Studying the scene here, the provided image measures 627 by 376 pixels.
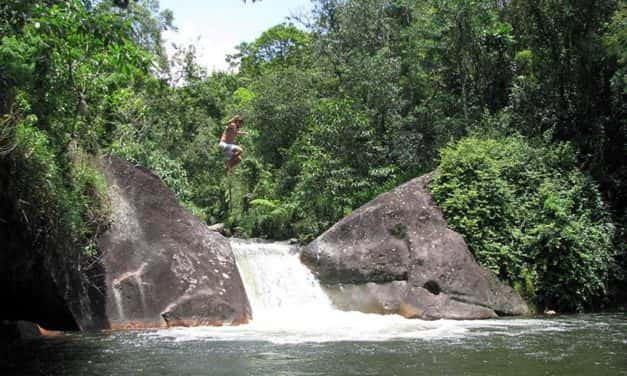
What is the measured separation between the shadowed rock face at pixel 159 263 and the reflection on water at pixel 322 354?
97 cm

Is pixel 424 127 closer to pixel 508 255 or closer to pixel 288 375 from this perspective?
pixel 508 255

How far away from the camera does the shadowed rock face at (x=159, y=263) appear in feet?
40.2

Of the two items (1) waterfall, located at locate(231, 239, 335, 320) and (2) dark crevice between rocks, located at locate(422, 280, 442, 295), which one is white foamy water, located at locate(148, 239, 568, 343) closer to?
(1) waterfall, located at locate(231, 239, 335, 320)

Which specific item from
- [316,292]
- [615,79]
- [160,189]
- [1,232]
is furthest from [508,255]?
[1,232]

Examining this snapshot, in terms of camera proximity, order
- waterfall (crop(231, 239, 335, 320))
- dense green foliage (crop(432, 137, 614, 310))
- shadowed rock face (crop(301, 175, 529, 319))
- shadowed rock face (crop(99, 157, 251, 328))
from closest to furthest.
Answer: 1. shadowed rock face (crop(99, 157, 251, 328))
2. shadowed rock face (crop(301, 175, 529, 319))
3. waterfall (crop(231, 239, 335, 320))
4. dense green foliage (crop(432, 137, 614, 310))

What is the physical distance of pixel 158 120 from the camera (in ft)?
91.3

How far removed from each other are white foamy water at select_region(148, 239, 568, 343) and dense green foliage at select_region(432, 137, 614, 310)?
3081 mm

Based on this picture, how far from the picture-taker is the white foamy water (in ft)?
35.4

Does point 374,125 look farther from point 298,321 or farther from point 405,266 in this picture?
point 298,321

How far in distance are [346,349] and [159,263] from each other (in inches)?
200

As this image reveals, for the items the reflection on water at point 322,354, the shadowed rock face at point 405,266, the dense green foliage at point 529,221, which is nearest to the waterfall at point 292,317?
the reflection on water at point 322,354

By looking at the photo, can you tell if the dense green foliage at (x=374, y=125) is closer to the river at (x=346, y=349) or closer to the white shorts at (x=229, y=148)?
the white shorts at (x=229, y=148)

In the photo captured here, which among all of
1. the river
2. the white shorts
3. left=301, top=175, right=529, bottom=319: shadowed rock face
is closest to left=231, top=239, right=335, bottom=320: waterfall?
left=301, top=175, right=529, bottom=319: shadowed rock face

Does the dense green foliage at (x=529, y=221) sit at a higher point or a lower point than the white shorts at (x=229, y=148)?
lower
